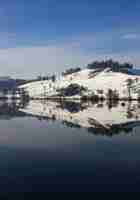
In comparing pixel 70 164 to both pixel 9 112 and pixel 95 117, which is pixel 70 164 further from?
pixel 9 112

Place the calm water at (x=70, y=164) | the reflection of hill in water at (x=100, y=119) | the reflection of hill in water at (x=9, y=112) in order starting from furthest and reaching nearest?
the reflection of hill in water at (x=9, y=112) < the reflection of hill in water at (x=100, y=119) < the calm water at (x=70, y=164)

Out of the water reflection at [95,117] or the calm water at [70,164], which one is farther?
the water reflection at [95,117]

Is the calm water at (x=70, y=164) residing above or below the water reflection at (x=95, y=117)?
below

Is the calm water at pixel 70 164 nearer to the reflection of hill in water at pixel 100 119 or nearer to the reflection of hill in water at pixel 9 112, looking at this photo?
the reflection of hill in water at pixel 100 119

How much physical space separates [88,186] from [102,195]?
1438 millimetres

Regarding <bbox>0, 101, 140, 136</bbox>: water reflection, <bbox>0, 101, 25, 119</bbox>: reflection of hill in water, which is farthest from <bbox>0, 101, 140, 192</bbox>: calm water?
<bbox>0, 101, 25, 119</bbox>: reflection of hill in water

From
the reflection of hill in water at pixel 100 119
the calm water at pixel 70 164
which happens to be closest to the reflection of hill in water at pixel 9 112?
the reflection of hill in water at pixel 100 119

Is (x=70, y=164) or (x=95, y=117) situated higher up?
(x=95, y=117)

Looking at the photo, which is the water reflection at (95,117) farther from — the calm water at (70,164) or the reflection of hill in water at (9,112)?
the calm water at (70,164)

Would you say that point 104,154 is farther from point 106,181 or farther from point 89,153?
point 106,181

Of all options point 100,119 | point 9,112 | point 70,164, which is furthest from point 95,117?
point 70,164

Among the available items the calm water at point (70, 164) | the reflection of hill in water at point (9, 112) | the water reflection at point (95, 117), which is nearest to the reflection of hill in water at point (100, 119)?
the water reflection at point (95, 117)

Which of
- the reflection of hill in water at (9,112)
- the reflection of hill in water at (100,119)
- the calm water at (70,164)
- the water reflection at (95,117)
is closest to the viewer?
the calm water at (70,164)

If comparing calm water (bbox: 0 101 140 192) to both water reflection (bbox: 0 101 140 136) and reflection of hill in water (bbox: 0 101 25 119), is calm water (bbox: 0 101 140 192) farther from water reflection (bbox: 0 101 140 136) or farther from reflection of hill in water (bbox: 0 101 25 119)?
reflection of hill in water (bbox: 0 101 25 119)
